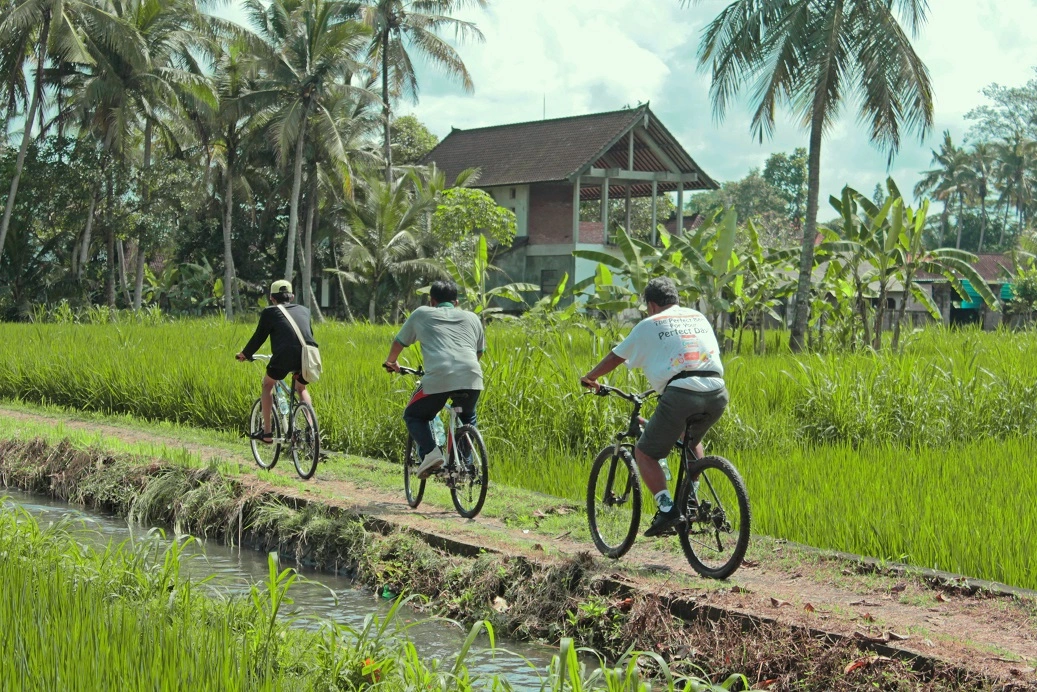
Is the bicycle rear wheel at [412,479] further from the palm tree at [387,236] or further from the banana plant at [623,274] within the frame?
the palm tree at [387,236]

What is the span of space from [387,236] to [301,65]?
6.02 metres

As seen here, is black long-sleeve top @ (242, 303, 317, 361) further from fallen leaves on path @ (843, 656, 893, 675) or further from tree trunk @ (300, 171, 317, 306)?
tree trunk @ (300, 171, 317, 306)

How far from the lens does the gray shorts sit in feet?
20.3

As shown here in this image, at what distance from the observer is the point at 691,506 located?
6367 millimetres

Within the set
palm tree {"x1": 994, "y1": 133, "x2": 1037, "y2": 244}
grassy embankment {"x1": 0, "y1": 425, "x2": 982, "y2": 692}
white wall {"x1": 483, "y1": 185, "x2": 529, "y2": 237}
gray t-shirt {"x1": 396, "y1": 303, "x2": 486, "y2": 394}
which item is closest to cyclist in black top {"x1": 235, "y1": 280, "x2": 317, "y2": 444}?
grassy embankment {"x1": 0, "y1": 425, "x2": 982, "y2": 692}

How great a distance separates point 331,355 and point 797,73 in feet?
37.3

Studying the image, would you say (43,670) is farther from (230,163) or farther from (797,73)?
(230,163)

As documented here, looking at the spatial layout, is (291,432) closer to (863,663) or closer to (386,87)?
(863,663)

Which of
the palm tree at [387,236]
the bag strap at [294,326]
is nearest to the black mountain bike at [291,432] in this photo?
the bag strap at [294,326]

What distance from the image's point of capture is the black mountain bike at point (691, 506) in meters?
6.10

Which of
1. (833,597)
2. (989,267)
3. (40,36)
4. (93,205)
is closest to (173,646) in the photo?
(833,597)

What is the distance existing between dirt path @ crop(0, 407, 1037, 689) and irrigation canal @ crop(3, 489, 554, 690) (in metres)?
0.63

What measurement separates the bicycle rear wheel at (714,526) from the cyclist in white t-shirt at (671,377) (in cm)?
→ 13

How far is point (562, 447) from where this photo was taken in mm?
10508
